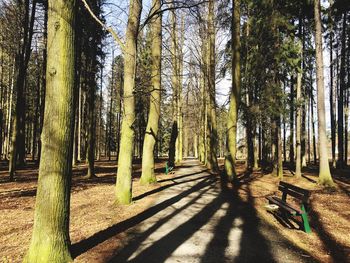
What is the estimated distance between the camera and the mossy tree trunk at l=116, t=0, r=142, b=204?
8680 millimetres

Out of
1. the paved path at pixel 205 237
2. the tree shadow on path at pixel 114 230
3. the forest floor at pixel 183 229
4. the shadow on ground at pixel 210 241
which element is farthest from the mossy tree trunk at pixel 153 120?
the shadow on ground at pixel 210 241

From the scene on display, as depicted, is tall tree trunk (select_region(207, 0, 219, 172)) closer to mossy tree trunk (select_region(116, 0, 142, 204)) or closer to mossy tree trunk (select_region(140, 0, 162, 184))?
mossy tree trunk (select_region(140, 0, 162, 184))

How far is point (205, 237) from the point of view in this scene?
618 centimetres

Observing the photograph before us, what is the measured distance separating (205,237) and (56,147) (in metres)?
3.48

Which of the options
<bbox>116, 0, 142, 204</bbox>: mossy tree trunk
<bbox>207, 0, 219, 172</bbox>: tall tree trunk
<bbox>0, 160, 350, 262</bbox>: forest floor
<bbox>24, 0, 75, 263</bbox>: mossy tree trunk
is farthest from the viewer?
<bbox>207, 0, 219, 172</bbox>: tall tree trunk

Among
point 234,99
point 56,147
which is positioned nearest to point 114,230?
point 56,147

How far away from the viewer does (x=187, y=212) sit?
8.33 meters

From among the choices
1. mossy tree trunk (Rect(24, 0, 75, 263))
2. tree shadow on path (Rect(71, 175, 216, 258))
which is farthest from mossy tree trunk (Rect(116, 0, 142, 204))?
mossy tree trunk (Rect(24, 0, 75, 263))

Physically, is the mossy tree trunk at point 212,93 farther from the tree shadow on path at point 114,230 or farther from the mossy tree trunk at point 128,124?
the mossy tree trunk at point 128,124

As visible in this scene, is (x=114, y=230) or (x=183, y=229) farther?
(x=183, y=229)

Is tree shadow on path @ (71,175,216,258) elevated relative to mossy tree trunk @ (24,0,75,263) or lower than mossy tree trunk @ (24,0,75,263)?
lower

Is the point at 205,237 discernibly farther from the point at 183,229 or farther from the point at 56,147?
the point at 56,147

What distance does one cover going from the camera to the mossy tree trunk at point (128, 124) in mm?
8680

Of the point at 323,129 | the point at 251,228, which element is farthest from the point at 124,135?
the point at 323,129
